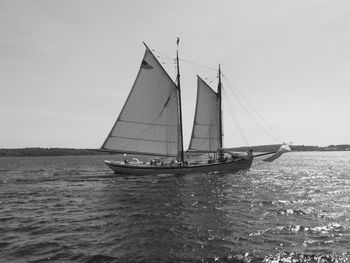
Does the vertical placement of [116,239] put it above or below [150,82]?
below

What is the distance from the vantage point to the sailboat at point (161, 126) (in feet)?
180

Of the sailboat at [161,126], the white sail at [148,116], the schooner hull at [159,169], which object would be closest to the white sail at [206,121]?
the sailboat at [161,126]

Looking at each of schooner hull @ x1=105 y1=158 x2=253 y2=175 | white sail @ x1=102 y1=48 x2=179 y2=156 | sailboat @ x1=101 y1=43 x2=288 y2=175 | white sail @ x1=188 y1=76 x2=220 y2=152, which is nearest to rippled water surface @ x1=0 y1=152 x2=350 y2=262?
white sail @ x1=102 y1=48 x2=179 y2=156

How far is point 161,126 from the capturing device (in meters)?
57.6

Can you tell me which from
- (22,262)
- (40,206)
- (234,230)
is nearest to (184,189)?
(40,206)

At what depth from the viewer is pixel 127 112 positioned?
178ft

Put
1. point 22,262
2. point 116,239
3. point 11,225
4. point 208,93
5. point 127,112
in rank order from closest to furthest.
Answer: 1. point 22,262
2. point 116,239
3. point 11,225
4. point 127,112
5. point 208,93

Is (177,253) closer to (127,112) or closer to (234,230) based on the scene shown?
(234,230)

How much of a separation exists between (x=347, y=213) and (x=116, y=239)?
18.3 m

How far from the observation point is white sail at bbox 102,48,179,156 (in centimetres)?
5462

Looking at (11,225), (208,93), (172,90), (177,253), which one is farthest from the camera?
(208,93)

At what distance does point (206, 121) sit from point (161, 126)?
1186 centimetres

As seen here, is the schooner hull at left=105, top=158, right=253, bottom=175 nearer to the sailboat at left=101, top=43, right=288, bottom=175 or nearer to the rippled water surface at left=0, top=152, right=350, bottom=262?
the sailboat at left=101, top=43, right=288, bottom=175

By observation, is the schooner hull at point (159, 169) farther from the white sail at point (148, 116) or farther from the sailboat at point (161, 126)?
the white sail at point (148, 116)
